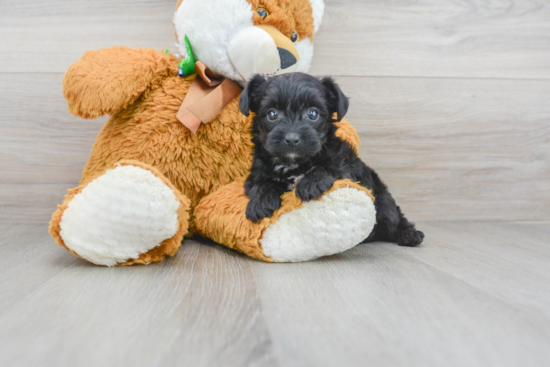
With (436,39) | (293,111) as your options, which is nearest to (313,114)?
(293,111)

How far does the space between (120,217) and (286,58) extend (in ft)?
2.49

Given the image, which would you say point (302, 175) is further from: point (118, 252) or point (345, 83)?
point (345, 83)

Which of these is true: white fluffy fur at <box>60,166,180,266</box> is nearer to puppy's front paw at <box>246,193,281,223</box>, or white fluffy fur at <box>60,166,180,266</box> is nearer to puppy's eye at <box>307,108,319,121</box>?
puppy's front paw at <box>246,193,281,223</box>

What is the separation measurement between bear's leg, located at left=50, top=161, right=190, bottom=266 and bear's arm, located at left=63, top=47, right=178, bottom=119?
0.30 meters

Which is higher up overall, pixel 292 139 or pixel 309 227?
pixel 292 139

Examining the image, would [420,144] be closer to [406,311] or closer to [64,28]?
[406,311]

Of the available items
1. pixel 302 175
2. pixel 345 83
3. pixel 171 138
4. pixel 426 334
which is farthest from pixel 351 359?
pixel 345 83

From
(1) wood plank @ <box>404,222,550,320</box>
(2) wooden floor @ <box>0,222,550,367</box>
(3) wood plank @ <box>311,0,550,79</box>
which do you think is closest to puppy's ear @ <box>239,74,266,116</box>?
(2) wooden floor @ <box>0,222,550,367</box>

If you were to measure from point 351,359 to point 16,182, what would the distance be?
71.9 inches

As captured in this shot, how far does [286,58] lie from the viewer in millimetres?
1357

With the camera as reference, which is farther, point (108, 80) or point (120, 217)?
point (108, 80)

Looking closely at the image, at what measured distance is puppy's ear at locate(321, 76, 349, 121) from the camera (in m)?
1.23

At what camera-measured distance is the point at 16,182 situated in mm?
1843

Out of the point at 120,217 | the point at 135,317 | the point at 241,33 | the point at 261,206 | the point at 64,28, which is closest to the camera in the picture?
the point at 135,317
